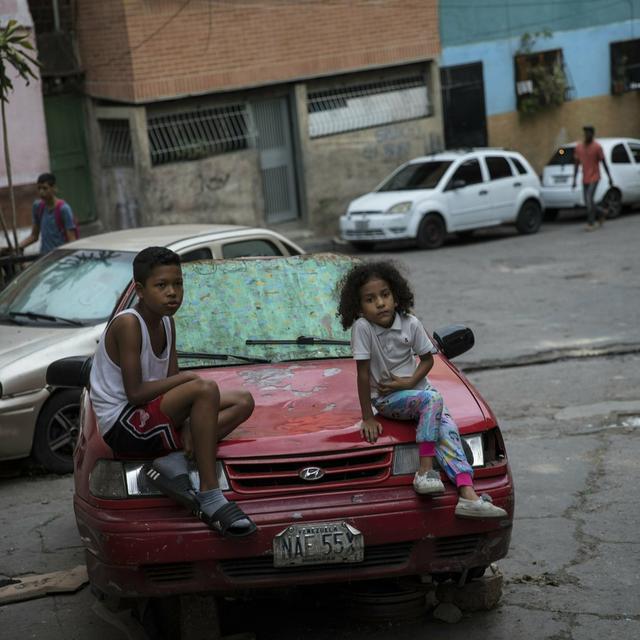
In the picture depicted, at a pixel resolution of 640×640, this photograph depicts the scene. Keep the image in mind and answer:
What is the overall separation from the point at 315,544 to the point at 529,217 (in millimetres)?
18801

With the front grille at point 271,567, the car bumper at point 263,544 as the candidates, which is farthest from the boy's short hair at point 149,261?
the front grille at point 271,567

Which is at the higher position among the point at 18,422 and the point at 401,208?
the point at 401,208

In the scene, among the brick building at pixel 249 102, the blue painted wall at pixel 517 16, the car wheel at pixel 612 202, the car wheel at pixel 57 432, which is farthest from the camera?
the blue painted wall at pixel 517 16

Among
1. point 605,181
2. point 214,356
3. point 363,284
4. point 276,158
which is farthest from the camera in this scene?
point 605,181

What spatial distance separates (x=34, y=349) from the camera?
26.3 ft

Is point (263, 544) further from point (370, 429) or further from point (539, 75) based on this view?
point (539, 75)

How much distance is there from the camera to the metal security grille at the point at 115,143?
21.5 metres

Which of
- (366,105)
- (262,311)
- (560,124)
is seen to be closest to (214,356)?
(262,311)

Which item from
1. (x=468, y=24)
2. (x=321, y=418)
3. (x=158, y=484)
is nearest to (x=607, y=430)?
(x=321, y=418)

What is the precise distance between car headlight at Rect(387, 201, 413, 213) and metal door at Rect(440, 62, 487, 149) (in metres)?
5.54

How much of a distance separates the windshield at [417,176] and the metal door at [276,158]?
7.49 feet

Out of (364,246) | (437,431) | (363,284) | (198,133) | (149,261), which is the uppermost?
(198,133)

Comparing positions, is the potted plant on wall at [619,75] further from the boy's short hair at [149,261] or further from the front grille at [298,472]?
the front grille at [298,472]

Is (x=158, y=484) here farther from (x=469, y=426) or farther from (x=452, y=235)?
(x=452, y=235)
